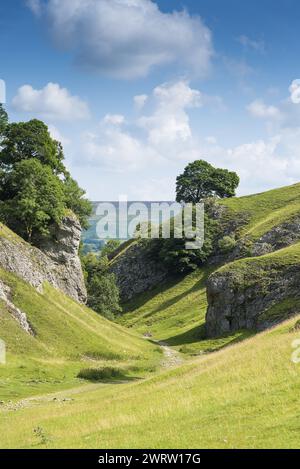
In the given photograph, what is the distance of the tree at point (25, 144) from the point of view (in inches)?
3415

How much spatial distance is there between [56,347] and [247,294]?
38.7 meters

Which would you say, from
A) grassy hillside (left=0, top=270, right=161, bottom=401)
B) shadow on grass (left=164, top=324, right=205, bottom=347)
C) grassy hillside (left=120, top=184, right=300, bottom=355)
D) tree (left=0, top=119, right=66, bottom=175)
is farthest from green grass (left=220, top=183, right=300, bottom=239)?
grassy hillside (left=0, top=270, right=161, bottom=401)

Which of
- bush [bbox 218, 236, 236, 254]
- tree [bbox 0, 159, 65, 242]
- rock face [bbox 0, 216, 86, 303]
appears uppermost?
tree [bbox 0, 159, 65, 242]

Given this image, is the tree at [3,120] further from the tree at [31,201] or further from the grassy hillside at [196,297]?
the grassy hillside at [196,297]

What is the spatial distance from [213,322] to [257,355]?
186ft

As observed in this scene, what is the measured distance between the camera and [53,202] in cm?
8069

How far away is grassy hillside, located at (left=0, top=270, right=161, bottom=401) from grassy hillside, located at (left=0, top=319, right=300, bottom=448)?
389 inches

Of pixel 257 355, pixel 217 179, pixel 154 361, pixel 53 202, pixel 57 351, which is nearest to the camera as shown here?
pixel 257 355

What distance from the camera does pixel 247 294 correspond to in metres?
85.3

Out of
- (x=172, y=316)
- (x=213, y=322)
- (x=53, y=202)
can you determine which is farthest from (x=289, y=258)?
(x=53, y=202)

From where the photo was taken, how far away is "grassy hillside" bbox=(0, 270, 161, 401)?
47062 mm

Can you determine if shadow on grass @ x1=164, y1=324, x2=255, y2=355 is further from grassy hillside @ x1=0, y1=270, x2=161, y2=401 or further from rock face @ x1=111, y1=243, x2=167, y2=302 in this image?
rock face @ x1=111, y1=243, x2=167, y2=302

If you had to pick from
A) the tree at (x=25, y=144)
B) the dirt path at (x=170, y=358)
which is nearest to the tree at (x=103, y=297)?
the dirt path at (x=170, y=358)
